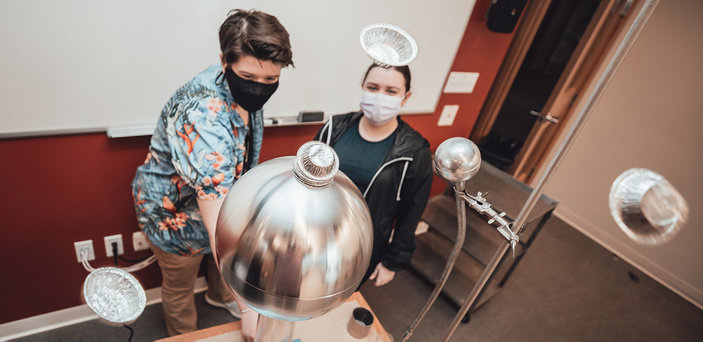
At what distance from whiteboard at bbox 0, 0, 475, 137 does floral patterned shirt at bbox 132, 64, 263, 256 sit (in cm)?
34

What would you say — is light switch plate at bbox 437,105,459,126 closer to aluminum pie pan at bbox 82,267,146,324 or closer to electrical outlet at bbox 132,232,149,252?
electrical outlet at bbox 132,232,149,252

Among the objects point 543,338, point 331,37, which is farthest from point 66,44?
point 543,338

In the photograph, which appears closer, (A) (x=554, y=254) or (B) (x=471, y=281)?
(B) (x=471, y=281)

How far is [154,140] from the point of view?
1.19 meters

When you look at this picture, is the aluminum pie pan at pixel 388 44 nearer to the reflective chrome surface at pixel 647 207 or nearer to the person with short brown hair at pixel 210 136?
the person with short brown hair at pixel 210 136

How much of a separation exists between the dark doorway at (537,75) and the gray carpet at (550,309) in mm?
1047

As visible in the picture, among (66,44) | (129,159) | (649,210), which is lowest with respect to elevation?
(129,159)

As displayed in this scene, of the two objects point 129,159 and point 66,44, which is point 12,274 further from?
point 66,44

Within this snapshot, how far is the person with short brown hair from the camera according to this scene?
97cm

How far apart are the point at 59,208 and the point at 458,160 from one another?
170 cm

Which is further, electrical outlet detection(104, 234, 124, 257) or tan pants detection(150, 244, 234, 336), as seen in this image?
electrical outlet detection(104, 234, 124, 257)

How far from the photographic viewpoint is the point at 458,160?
1.82ft

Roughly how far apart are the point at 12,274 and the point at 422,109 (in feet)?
7.54

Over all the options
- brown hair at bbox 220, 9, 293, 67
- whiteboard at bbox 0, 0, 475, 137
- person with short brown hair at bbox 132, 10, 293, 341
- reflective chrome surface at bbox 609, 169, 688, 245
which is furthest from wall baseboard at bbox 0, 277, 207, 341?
reflective chrome surface at bbox 609, 169, 688, 245
